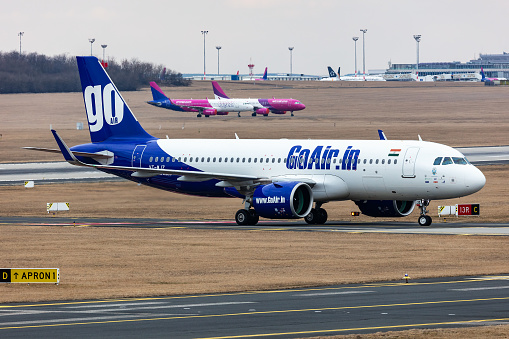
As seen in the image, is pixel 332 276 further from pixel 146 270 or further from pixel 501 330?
pixel 501 330

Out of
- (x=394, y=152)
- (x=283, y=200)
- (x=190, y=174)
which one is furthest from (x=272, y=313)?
(x=190, y=174)

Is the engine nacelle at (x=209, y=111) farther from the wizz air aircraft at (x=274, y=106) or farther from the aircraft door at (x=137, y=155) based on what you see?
the aircraft door at (x=137, y=155)

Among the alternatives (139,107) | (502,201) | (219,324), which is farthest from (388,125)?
(219,324)

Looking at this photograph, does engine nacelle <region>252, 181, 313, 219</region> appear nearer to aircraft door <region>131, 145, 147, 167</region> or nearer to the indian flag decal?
the indian flag decal

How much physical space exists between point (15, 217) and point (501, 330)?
1660 inches

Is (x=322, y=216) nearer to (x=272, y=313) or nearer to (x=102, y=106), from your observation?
(x=102, y=106)

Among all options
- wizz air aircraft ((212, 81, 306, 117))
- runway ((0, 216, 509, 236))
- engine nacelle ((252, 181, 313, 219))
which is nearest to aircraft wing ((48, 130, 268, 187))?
engine nacelle ((252, 181, 313, 219))

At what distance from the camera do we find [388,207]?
5525 cm

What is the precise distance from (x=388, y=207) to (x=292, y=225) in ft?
17.4

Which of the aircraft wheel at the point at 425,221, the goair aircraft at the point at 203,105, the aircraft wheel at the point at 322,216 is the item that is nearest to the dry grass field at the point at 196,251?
the aircraft wheel at the point at 322,216

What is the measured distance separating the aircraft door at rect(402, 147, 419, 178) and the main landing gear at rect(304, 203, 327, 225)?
5.86 meters

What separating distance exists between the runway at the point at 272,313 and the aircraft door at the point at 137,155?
102ft

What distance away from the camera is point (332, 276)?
32969 millimetres

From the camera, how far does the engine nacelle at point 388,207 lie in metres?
55.2
